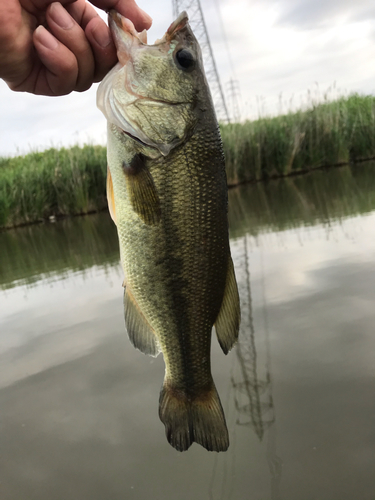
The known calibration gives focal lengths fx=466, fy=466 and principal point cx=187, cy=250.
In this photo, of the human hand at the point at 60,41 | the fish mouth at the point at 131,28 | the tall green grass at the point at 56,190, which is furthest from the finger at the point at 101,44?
the tall green grass at the point at 56,190

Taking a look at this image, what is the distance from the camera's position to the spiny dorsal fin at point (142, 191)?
4.79 ft

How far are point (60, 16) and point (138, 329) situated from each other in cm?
110

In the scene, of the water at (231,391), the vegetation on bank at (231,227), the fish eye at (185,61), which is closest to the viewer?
the fish eye at (185,61)

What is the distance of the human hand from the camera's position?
5.24 ft

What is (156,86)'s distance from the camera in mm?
1565

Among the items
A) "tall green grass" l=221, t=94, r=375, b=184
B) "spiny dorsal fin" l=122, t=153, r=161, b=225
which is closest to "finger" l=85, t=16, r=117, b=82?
"spiny dorsal fin" l=122, t=153, r=161, b=225

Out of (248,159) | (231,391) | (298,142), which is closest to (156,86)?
(231,391)

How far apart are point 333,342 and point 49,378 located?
1866mm

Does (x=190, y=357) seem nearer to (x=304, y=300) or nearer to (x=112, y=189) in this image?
(x=112, y=189)

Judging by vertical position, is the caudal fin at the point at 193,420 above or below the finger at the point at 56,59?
below

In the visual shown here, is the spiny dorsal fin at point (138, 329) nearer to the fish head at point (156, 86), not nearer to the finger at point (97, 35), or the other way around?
the fish head at point (156, 86)

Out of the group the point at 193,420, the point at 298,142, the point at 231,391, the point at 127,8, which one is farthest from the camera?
the point at 298,142

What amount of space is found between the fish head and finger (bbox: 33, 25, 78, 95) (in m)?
0.19

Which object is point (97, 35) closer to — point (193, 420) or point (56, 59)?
point (56, 59)
